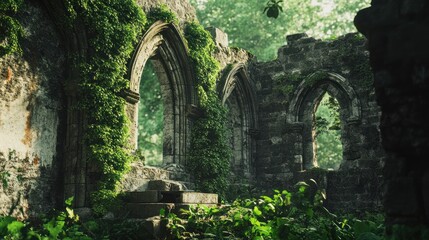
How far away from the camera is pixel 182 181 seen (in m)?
9.31

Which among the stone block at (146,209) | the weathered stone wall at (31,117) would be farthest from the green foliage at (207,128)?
the weathered stone wall at (31,117)

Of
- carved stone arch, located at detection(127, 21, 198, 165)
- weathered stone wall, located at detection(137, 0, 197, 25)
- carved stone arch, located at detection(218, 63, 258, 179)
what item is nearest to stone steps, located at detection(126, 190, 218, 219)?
carved stone arch, located at detection(127, 21, 198, 165)

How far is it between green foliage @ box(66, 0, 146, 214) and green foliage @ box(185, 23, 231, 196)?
246 centimetres

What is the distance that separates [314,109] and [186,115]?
13.8 ft

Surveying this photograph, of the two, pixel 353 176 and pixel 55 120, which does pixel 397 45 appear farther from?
pixel 353 176

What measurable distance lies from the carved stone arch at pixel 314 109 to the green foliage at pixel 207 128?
A: 8.10 feet

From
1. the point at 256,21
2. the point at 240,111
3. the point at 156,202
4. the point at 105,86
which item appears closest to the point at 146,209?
the point at 156,202

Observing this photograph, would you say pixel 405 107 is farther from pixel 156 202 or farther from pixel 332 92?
pixel 332 92

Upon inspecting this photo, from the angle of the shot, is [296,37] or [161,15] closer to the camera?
[161,15]

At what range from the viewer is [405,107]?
2.34 meters

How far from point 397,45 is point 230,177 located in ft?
30.0

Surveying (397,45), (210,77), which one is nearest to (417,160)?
(397,45)

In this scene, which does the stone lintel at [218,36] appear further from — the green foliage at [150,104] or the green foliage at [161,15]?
the green foliage at [150,104]

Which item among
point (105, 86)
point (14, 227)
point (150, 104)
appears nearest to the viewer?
point (14, 227)
